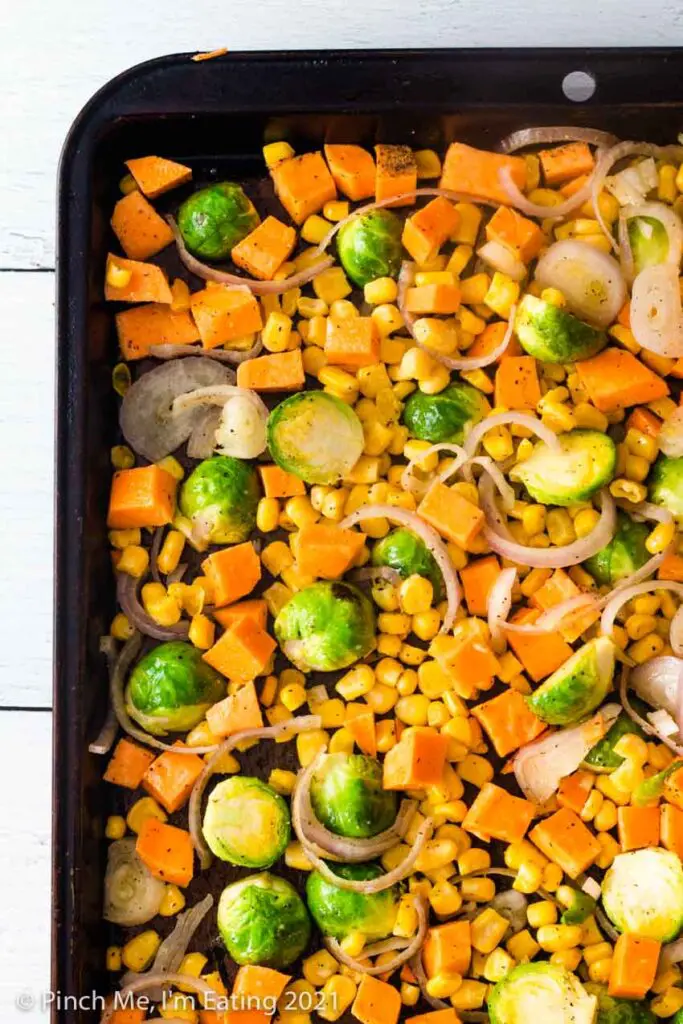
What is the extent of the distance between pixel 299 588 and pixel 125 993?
116cm

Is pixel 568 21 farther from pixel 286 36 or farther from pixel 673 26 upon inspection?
pixel 286 36

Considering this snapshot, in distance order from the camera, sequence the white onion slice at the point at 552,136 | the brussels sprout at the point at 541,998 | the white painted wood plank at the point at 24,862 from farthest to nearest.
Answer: the white painted wood plank at the point at 24,862, the white onion slice at the point at 552,136, the brussels sprout at the point at 541,998

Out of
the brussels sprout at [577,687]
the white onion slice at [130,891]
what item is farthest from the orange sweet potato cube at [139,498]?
the brussels sprout at [577,687]

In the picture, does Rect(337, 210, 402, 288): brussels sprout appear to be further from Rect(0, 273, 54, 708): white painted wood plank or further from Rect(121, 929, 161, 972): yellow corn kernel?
Rect(121, 929, 161, 972): yellow corn kernel

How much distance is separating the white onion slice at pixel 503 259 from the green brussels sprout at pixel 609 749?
126 cm

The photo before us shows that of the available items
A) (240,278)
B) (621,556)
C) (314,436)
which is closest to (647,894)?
(621,556)

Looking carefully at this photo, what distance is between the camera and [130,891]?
10.8 ft

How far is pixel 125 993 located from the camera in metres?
3.24

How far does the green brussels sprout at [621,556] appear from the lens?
131 inches

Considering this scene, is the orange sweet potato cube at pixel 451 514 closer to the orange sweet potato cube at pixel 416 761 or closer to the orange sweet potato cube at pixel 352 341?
the orange sweet potato cube at pixel 352 341

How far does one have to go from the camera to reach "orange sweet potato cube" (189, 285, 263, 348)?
339 cm

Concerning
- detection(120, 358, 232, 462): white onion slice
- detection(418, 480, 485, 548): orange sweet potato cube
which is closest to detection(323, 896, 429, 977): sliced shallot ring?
detection(418, 480, 485, 548): orange sweet potato cube

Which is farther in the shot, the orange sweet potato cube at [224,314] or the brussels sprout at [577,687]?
the orange sweet potato cube at [224,314]

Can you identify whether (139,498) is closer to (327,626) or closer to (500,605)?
(327,626)
